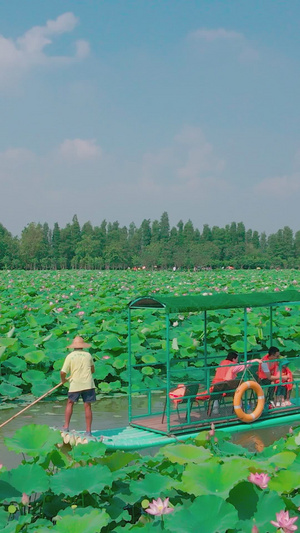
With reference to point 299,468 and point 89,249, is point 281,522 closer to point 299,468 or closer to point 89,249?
point 299,468

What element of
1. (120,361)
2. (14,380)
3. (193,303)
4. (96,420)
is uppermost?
(193,303)

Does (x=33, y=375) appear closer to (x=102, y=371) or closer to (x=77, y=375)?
(x=102, y=371)

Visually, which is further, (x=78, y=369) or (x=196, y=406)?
(x=196, y=406)

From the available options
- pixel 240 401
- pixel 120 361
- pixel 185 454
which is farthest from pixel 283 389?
pixel 185 454

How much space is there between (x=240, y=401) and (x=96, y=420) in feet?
6.37

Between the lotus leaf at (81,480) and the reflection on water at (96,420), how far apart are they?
261 centimetres

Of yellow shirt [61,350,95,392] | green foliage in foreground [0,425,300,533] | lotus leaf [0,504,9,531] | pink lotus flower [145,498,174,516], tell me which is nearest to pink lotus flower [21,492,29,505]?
green foliage in foreground [0,425,300,533]

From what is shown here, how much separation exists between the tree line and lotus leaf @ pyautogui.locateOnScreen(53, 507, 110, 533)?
6087 cm

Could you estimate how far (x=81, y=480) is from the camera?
3059 mm

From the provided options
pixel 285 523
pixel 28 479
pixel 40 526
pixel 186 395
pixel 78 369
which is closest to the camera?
pixel 285 523

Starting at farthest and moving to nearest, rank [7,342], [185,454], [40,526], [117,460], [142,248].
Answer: [142,248], [7,342], [185,454], [117,460], [40,526]

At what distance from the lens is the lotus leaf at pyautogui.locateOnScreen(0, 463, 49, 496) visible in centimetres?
301

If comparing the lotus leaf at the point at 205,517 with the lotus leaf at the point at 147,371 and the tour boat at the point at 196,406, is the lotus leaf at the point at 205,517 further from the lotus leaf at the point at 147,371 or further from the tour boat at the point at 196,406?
the lotus leaf at the point at 147,371

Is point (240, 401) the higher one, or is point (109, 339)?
point (109, 339)
